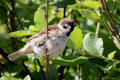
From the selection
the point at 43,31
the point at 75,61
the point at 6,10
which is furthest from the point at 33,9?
the point at 75,61

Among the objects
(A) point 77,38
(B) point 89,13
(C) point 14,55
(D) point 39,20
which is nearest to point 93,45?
(A) point 77,38

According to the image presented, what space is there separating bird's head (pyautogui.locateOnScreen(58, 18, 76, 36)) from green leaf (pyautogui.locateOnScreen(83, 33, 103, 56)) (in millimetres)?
266

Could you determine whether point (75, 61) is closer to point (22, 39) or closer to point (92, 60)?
point (92, 60)

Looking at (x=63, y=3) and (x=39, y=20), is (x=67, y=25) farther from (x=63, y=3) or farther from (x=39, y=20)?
(x=39, y=20)

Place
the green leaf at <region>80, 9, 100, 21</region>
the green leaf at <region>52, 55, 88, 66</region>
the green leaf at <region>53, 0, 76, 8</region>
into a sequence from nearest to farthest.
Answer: the green leaf at <region>52, 55, 88, 66</region>
the green leaf at <region>80, 9, 100, 21</region>
the green leaf at <region>53, 0, 76, 8</region>

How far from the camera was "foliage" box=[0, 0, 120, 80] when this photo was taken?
1.68m

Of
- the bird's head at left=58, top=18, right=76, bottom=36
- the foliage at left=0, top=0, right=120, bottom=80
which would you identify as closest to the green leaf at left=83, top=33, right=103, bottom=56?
the foliage at left=0, top=0, right=120, bottom=80

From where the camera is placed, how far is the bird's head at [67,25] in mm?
1952

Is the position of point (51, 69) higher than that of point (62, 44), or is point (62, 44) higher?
point (62, 44)

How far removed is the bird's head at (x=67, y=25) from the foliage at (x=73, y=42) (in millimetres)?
89

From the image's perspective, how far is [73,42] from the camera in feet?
5.63

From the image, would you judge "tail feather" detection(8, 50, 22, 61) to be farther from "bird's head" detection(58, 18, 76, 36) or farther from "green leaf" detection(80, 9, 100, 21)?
"green leaf" detection(80, 9, 100, 21)

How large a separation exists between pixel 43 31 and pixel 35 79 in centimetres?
42

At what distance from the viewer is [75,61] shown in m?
1.64
